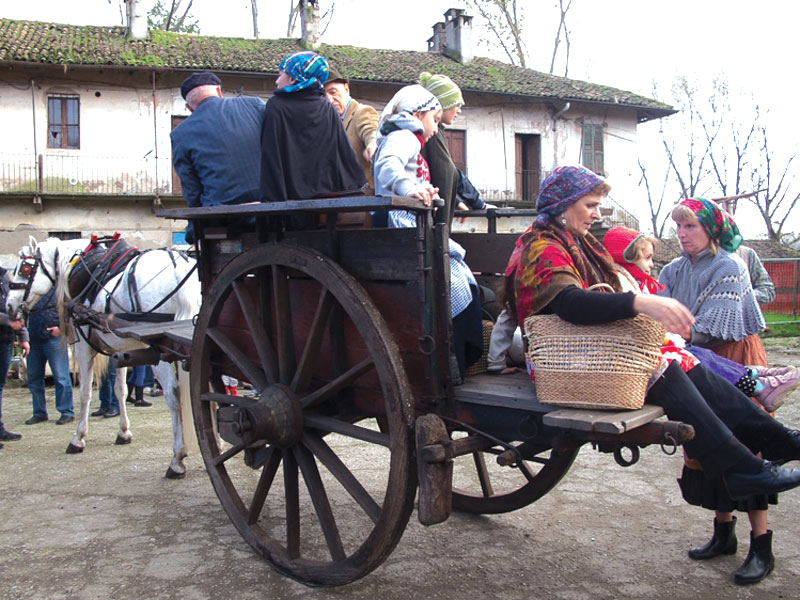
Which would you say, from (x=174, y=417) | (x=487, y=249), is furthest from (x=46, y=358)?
(x=487, y=249)

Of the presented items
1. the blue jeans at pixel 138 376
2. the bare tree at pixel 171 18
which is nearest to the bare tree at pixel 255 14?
the bare tree at pixel 171 18

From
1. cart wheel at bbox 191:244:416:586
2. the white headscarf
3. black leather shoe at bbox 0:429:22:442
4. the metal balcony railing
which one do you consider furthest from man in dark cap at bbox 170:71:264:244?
the metal balcony railing

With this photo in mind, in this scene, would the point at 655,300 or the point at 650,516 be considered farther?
the point at 650,516

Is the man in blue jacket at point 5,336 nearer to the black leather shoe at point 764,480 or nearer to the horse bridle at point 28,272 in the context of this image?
the horse bridle at point 28,272

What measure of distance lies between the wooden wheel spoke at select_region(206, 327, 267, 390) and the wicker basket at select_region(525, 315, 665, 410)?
4.96ft

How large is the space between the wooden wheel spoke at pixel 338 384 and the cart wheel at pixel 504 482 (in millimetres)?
611

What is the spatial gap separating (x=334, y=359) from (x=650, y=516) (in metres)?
2.33

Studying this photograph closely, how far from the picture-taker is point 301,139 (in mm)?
3523

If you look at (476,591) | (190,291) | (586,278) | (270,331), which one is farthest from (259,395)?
(190,291)

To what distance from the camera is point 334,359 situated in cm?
321

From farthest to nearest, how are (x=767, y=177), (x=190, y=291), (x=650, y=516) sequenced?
(x=767, y=177) < (x=190, y=291) < (x=650, y=516)

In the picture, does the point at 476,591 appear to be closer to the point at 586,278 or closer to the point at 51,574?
the point at 586,278

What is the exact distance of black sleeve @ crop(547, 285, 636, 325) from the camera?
247cm

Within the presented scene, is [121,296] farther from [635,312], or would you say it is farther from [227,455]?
[635,312]
